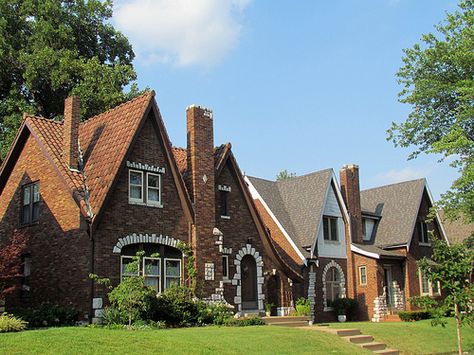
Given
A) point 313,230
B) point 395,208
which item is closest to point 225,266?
point 313,230

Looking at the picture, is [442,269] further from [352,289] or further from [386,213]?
[386,213]

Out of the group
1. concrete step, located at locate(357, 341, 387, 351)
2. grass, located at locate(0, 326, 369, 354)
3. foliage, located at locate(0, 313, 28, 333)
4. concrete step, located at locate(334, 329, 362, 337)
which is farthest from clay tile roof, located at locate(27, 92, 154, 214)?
concrete step, located at locate(357, 341, 387, 351)

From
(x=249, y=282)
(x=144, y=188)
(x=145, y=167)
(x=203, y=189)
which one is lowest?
(x=249, y=282)

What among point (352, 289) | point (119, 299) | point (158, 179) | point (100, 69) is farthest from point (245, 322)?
point (100, 69)

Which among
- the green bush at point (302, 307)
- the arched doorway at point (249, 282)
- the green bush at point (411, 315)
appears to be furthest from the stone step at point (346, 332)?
the green bush at point (411, 315)

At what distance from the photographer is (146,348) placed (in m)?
14.5

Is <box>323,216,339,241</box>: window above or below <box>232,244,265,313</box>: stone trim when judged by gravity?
above

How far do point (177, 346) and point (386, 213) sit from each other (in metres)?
25.5

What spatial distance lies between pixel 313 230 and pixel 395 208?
7.91m

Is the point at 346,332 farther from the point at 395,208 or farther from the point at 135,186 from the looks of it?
the point at 395,208

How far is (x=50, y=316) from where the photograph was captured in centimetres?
1964

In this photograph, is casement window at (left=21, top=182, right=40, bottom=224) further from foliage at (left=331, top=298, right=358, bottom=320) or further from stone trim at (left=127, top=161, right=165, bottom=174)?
foliage at (left=331, top=298, right=358, bottom=320)

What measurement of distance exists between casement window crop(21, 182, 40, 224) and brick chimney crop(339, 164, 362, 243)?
60.6 feet

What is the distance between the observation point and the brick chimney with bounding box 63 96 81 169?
22500 millimetres
